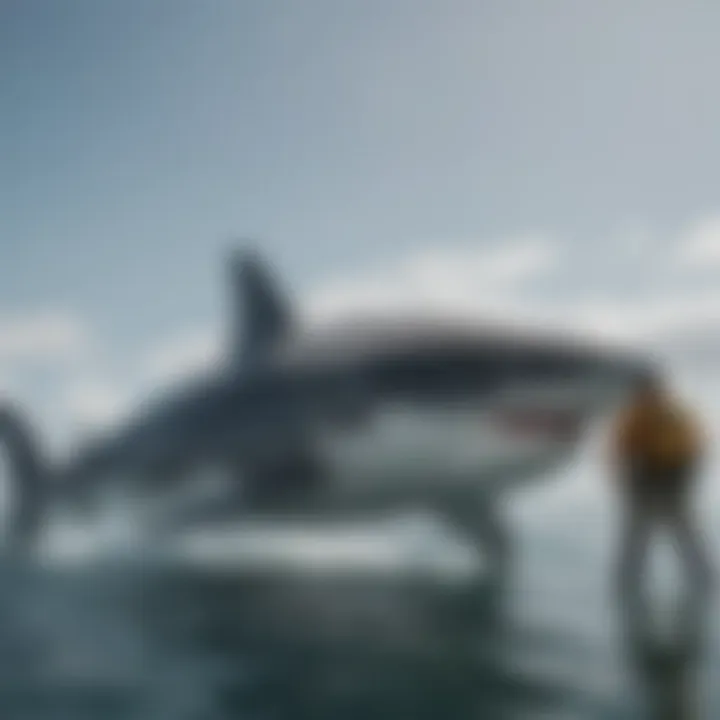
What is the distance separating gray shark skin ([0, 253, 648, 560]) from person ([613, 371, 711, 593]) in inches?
118

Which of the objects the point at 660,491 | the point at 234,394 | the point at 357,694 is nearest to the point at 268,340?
the point at 234,394

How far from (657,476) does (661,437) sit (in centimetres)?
34

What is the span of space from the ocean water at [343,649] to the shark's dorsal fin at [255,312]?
10.1 ft

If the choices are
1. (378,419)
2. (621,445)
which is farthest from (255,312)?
(621,445)

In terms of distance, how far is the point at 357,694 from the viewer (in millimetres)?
6156

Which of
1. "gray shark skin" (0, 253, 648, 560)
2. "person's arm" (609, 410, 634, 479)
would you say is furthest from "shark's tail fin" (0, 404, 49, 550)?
"person's arm" (609, 410, 634, 479)

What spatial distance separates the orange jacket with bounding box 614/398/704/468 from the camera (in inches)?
322

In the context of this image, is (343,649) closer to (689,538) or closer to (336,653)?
(336,653)

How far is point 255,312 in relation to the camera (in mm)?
14406

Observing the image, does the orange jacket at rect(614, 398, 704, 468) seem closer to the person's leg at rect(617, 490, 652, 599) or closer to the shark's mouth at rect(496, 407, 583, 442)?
the person's leg at rect(617, 490, 652, 599)

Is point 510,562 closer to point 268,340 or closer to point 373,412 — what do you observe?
point 373,412

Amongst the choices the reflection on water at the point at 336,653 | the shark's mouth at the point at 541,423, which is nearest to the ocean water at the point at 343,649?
the reflection on water at the point at 336,653

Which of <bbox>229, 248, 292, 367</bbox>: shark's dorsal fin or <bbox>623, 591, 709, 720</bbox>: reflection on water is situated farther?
<bbox>229, 248, 292, 367</bbox>: shark's dorsal fin

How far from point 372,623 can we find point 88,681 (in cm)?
261
